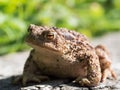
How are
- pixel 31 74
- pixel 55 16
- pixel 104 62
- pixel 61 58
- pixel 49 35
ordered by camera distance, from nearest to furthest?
pixel 49 35
pixel 61 58
pixel 31 74
pixel 104 62
pixel 55 16

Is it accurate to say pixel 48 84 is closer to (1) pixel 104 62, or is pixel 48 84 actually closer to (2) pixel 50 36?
(2) pixel 50 36

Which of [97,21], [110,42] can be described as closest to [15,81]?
[110,42]

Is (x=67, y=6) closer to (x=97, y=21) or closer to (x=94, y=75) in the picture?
Answer: (x=97, y=21)

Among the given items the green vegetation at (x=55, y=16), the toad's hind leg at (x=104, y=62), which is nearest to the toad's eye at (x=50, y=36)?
the toad's hind leg at (x=104, y=62)

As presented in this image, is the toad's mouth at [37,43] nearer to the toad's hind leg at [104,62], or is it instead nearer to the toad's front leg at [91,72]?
the toad's front leg at [91,72]

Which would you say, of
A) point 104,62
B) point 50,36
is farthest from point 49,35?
point 104,62

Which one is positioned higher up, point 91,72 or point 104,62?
point 104,62

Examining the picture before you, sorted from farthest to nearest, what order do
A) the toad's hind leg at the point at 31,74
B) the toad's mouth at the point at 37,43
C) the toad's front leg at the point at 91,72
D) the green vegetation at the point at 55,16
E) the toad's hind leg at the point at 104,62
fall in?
the green vegetation at the point at 55,16, the toad's hind leg at the point at 104,62, the toad's hind leg at the point at 31,74, the toad's front leg at the point at 91,72, the toad's mouth at the point at 37,43
